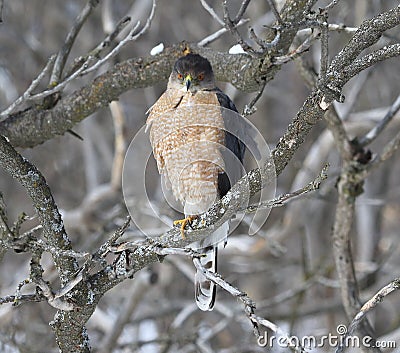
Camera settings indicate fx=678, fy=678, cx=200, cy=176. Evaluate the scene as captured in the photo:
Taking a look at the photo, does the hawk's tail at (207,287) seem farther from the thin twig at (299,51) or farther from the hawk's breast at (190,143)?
the thin twig at (299,51)

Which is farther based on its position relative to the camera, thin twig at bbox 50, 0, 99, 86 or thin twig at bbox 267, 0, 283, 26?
thin twig at bbox 50, 0, 99, 86

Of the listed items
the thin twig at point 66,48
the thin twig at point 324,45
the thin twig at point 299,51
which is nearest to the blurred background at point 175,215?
the thin twig at point 299,51

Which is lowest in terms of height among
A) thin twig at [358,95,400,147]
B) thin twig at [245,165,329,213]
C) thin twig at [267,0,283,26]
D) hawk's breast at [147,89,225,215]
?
thin twig at [245,165,329,213]

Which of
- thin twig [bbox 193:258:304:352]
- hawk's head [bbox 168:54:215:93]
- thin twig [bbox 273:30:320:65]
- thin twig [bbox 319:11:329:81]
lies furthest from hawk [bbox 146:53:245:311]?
thin twig [bbox 193:258:304:352]

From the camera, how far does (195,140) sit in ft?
12.7

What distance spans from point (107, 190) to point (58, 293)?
3.96 meters

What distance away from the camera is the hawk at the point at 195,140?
3877mm

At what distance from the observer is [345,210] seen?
442cm

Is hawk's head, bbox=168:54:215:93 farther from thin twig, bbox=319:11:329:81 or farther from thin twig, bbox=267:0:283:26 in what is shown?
thin twig, bbox=319:11:329:81

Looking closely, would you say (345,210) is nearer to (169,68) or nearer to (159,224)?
(169,68)

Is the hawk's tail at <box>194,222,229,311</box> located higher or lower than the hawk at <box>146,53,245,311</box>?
lower

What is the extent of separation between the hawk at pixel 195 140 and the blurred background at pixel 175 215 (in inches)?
33.4

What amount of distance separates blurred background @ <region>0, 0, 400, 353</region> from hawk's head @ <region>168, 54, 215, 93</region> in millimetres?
752

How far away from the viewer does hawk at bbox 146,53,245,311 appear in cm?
388
